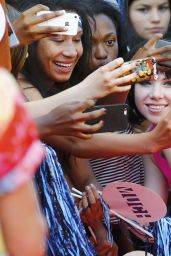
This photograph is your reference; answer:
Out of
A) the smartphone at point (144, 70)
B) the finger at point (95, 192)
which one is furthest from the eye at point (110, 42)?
the finger at point (95, 192)

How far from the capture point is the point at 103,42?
2340mm

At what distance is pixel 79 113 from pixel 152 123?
62cm

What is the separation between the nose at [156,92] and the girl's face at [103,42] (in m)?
0.28

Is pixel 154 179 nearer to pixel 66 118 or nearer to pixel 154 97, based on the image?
pixel 154 97

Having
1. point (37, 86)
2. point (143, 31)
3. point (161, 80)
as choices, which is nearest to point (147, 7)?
point (143, 31)

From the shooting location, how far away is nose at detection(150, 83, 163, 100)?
A: 2084 millimetres

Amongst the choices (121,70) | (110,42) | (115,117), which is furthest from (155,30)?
(121,70)

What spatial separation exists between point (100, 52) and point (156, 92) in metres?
0.32

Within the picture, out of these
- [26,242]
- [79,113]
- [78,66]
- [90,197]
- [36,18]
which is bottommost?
[90,197]

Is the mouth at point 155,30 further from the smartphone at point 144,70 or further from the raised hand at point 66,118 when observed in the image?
the raised hand at point 66,118

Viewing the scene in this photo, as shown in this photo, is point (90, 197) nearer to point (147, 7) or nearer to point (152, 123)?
point (152, 123)

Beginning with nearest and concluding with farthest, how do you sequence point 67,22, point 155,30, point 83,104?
point 83,104
point 67,22
point 155,30

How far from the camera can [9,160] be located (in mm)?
782

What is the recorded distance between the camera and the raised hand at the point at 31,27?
1.80m
